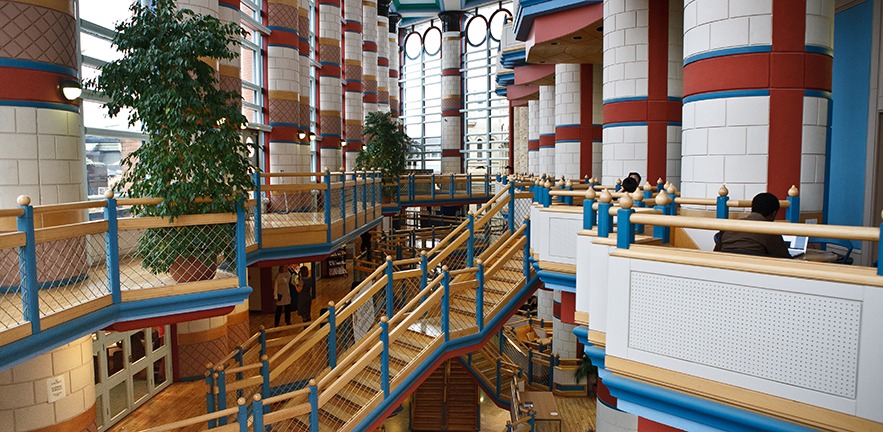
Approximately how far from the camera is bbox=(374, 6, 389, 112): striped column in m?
29.5

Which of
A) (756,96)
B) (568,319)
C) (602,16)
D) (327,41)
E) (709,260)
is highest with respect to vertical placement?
(327,41)

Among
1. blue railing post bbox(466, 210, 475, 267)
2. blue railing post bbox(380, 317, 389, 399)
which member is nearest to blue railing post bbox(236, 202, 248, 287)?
blue railing post bbox(380, 317, 389, 399)

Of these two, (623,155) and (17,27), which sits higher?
(17,27)

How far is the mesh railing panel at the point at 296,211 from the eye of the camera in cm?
1008

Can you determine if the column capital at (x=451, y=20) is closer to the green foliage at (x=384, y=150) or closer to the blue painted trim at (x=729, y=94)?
the green foliage at (x=384, y=150)

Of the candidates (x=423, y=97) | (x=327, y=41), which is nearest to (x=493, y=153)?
(x=423, y=97)

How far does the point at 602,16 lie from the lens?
931 centimetres

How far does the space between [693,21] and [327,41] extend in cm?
1675

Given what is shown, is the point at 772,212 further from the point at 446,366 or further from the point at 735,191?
the point at 446,366

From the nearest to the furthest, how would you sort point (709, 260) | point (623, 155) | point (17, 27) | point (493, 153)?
1. point (709, 260)
2. point (17, 27)
3. point (623, 155)
4. point (493, 153)

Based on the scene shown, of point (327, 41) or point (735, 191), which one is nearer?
point (735, 191)

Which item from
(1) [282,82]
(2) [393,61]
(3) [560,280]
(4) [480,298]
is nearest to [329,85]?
(1) [282,82]

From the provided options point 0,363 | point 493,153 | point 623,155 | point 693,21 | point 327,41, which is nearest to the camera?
point 0,363

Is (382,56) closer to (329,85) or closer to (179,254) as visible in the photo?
(329,85)
